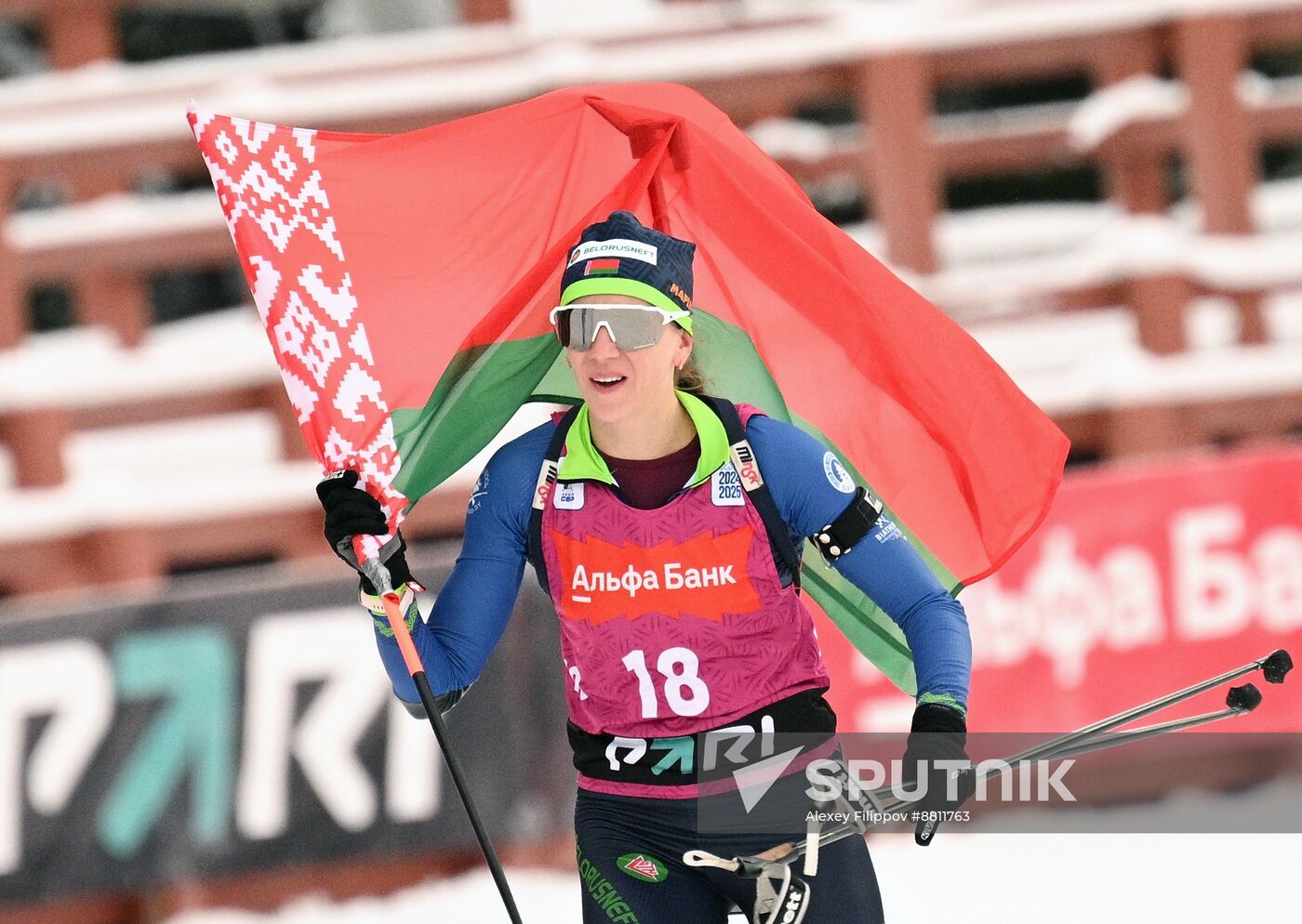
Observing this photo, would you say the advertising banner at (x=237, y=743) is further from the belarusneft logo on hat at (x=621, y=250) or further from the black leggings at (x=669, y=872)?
the belarusneft logo on hat at (x=621, y=250)

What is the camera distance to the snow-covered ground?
18.7 ft

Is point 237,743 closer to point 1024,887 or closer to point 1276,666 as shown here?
point 1024,887

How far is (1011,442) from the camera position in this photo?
341 centimetres

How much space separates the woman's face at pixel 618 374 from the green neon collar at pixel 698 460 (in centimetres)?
8

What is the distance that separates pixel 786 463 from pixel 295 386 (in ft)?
3.24

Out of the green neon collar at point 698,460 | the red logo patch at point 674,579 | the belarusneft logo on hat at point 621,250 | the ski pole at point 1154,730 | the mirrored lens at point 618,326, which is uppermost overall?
the belarusneft logo on hat at point 621,250

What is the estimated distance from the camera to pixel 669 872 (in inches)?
113

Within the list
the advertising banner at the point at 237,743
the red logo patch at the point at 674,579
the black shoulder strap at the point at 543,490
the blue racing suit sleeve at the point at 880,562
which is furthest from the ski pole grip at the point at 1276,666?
the advertising banner at the point at 237,743

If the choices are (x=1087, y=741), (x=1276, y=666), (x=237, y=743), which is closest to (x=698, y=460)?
(x=1087, y=741)

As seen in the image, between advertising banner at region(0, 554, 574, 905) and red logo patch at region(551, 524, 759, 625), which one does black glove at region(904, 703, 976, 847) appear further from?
advertising banner at region(0, 554, 574, 905)

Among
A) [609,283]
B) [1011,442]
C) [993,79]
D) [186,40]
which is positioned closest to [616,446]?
[609,283]

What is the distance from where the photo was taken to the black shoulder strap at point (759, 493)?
288 cm

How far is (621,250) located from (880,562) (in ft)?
2.34

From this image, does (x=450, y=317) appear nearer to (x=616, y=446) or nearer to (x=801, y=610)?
(x=616, y=446)
